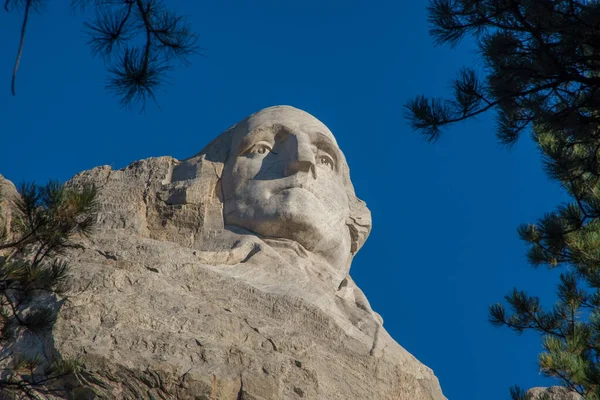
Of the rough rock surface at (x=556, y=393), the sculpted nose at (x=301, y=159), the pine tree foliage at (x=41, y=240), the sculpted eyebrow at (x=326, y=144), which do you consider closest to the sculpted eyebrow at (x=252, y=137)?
the sculpted nose at (x=301, y=159)

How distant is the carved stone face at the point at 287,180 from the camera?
10.4m

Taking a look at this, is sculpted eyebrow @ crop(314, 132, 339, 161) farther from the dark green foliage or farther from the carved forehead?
the dark green foliage

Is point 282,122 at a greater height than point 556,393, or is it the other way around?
point 282,122

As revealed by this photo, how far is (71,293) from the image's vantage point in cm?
847

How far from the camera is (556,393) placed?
1019 centimetres

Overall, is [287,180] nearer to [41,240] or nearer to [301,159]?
[301,159]

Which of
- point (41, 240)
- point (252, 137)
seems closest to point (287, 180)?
point (252, 137)

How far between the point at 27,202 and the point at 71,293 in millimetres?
1903

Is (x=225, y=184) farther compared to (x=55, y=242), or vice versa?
(x=225, y=184)

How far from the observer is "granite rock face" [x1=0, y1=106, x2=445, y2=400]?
320 inches

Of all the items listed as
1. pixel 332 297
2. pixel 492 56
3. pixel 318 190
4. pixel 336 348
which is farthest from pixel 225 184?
pixel 492 56

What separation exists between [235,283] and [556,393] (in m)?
3.07

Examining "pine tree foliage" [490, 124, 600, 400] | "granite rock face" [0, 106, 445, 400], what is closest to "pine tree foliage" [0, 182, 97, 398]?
"granite rock face" [0, 106, 445, 400]

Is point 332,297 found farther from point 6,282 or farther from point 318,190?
point 6,282
